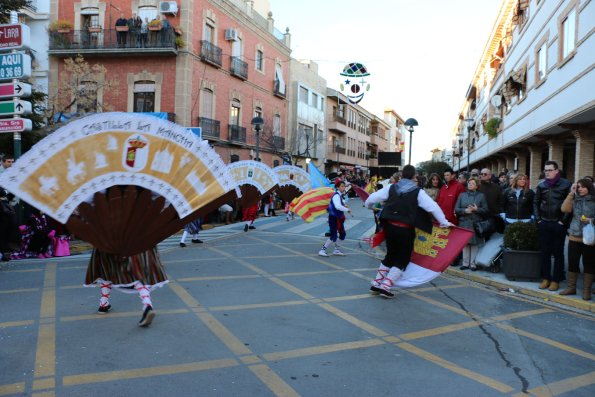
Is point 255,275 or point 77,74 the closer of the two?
point 255,275

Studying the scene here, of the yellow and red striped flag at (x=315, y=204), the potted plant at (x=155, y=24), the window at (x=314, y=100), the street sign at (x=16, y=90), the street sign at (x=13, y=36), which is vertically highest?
the window at (x=314, y=100)

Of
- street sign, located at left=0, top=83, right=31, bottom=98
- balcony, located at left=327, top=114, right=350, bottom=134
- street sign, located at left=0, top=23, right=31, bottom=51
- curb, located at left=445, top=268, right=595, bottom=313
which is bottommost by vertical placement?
curb, located at left=445, top=268, right=595, bottom=313

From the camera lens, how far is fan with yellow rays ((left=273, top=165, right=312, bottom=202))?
53.2 ft

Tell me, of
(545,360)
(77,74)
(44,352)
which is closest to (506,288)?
(545,360)

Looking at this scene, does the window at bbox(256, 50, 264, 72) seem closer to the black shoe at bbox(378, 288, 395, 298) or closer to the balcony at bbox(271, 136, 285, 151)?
the balcony at bbox(271, 136, 285, 151)

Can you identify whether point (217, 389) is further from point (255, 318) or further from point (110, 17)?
point (110, 17)

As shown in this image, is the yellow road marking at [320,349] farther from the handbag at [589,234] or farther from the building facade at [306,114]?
the building facade at [306,114]

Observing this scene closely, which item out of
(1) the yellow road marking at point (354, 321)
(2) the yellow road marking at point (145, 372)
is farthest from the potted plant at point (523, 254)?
(2) the yellow road marking at point (145, 372)

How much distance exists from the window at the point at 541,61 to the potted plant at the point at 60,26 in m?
22.7

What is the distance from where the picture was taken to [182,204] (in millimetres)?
5129

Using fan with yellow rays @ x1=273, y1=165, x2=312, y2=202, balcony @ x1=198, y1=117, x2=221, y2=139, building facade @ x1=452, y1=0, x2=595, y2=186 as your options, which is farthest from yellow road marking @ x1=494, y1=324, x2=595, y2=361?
balcony @ x1=198, y1=117, x2=221, y2=139

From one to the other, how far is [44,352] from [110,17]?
82.3 feet

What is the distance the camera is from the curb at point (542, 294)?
6.68 m

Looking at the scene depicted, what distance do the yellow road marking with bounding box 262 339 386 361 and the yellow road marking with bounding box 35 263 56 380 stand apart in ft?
6.01
